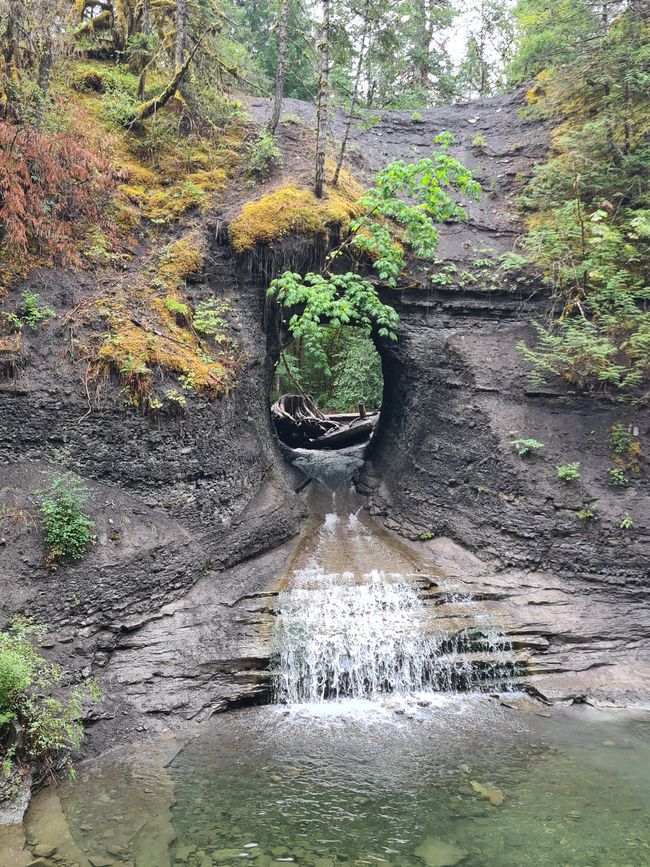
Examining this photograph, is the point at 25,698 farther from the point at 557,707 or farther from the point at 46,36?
the point at 46,36

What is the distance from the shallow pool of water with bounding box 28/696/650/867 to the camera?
479 centimetres

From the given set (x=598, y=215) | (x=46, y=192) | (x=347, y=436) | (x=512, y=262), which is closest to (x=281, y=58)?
(x=46, y=192)

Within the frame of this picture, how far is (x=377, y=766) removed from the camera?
241 inches

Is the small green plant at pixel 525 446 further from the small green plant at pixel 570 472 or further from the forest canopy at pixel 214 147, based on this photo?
the forest canopy at pixel 214 147

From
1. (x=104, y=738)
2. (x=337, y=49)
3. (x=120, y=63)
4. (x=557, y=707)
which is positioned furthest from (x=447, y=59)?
(x=104, y=738)

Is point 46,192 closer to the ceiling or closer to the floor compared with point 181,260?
closer to the ceiling

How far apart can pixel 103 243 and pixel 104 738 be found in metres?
8.33

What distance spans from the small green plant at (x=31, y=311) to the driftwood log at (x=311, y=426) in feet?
34.1

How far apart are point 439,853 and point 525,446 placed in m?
7.17

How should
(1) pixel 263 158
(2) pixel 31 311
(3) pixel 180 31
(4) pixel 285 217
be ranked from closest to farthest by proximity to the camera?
(2) pixel 31 311 → (4) pixel 285 217 → (1) pixel 263 158 → (3) pixel 180 31

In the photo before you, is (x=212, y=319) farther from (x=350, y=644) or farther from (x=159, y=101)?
(x=350, y=644)

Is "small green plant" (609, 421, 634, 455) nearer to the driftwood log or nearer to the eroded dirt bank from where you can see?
the eroded dirt bank

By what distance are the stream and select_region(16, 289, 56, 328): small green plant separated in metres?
6.01

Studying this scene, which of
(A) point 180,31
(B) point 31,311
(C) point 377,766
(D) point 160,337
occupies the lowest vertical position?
(C) point 377,766
